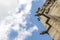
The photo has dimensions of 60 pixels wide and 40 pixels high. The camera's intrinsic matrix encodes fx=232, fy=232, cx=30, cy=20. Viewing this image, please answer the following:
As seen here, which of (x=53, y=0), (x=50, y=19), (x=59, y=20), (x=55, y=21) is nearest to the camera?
(x=59, y=20)

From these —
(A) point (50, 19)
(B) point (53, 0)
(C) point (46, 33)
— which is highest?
(B) point (53, 0)

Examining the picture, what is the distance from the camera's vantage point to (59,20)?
27.6 m

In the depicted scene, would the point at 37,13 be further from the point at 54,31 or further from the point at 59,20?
the point at 59,20

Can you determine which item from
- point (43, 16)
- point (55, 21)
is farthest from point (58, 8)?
point (43, 16)

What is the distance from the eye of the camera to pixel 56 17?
2906cm

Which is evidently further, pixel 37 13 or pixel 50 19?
pixel 37 13

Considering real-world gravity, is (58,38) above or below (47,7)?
below

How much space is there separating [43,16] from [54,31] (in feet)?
23.2

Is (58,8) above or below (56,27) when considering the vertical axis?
above

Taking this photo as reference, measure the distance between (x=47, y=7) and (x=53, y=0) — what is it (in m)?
2.40

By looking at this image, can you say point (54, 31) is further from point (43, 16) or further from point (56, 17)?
point (43, 16)

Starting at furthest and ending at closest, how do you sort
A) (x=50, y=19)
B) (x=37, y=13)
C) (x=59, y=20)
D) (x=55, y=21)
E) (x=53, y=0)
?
1. (x=37, y=13)
2. (x=53, y=0)
3. (x=50, y=19)
4. (x=55, y=21)
5. (x=59, y=20)

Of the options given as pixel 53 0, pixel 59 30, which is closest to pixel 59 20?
pixel 59 30

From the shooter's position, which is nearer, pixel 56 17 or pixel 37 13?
pixel 56 17
